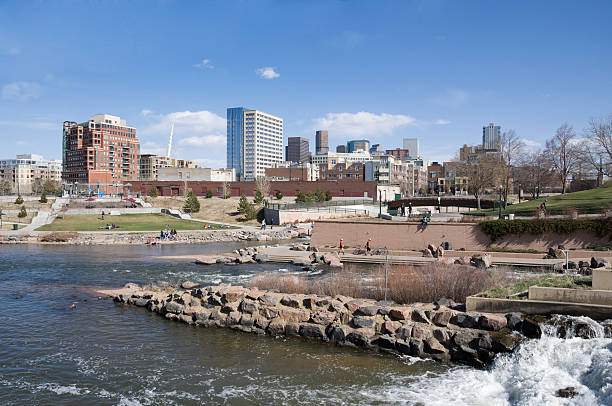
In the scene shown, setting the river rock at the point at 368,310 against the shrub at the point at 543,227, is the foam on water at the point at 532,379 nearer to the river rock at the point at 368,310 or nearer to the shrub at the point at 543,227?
the river rock at the point at 368,310

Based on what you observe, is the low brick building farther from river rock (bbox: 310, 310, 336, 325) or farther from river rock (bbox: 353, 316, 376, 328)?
river rock (bbox: 353, 316, 376, 328)

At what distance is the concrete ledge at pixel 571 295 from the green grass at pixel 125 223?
54705 millimetres

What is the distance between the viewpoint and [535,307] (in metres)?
16.8

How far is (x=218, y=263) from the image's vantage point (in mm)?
39656

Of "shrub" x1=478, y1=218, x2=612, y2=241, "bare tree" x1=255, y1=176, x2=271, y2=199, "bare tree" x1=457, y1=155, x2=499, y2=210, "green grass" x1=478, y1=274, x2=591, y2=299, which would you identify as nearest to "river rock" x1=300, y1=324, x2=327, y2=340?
"green grass" x1=478, y1=274, x2=591, y2=299

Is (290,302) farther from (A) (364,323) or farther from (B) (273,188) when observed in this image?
(B) (273,188)

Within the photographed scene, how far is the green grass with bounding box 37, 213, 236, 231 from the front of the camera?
6438 centimetres

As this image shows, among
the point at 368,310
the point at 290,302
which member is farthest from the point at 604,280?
the point at 290,302

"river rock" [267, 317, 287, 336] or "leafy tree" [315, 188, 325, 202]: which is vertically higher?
"leafy tree" [315, 188, 325, 202]


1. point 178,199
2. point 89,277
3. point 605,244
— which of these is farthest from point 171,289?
point 178,199

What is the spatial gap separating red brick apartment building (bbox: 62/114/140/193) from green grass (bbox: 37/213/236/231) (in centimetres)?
9050

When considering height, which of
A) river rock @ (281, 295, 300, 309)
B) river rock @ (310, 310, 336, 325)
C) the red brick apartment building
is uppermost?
the red brick apartment building

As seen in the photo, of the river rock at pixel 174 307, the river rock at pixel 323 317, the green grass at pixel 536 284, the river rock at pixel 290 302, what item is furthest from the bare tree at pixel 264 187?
the green grass at pixel 536 284

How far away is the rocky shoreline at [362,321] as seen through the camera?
16.2m
